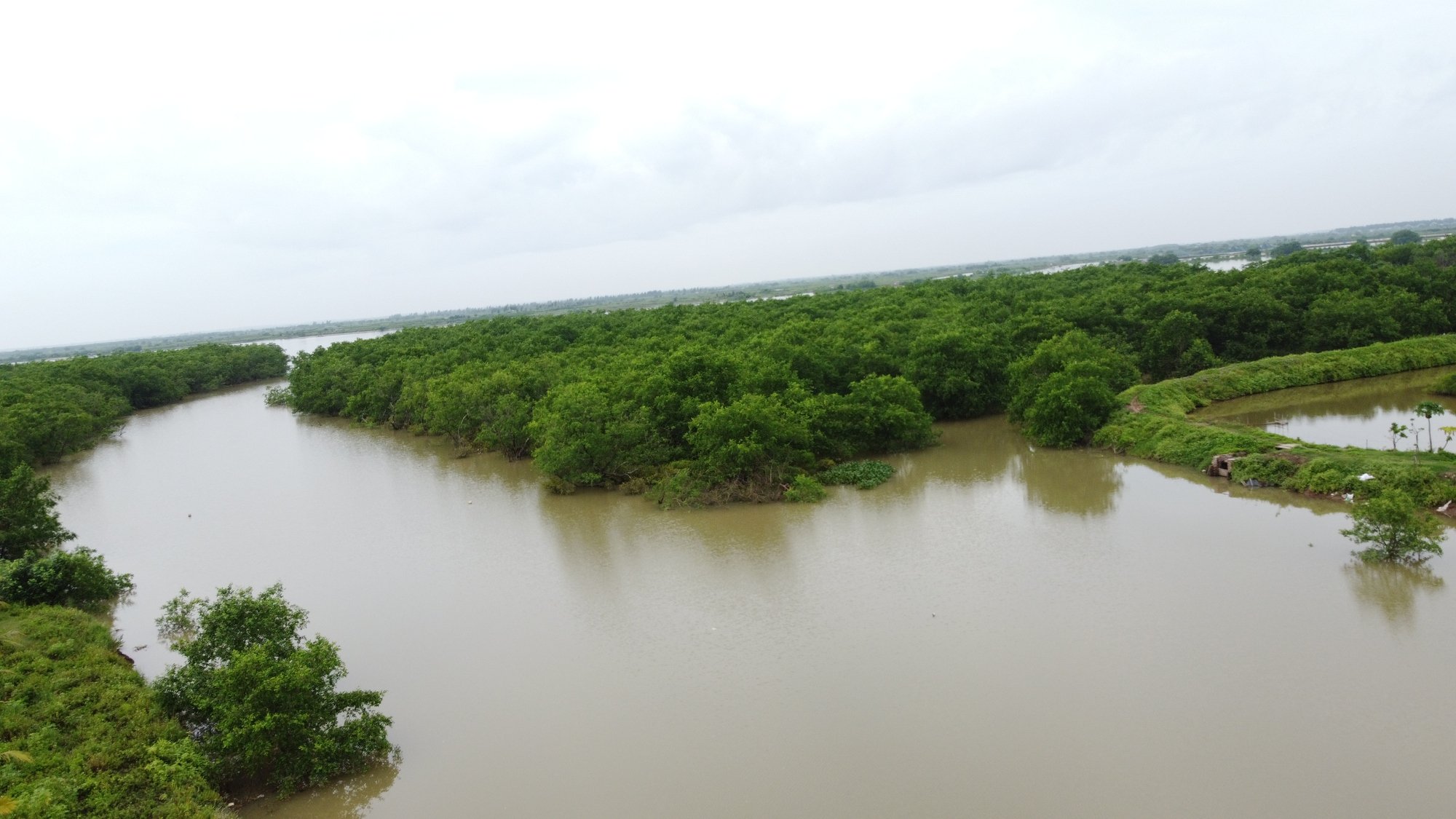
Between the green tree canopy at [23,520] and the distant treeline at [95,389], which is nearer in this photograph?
the green tree canopy at [23,520]

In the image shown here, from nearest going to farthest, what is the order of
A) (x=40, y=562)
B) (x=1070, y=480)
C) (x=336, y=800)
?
(x=336, y=800) → (x=40, y=562) → (x=1070, y=480)

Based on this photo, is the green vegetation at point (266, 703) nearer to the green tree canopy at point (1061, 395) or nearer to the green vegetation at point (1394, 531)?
the green vegetation at point (1394, 531)

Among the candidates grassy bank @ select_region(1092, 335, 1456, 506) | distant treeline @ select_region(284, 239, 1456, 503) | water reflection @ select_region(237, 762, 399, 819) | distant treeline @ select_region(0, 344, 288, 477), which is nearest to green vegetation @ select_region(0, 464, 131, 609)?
distant treeline @ select_region(0, 344, 288, 477)

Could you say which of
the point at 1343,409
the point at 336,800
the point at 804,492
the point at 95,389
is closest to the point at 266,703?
the point at 336,800

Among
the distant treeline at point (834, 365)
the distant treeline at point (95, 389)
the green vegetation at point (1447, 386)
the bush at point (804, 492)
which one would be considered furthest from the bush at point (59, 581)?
the green vegetation at point (1447, 386)

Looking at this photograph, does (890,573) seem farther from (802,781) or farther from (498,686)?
(498,686)

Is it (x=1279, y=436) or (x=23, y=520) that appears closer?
(x=23, y=520)

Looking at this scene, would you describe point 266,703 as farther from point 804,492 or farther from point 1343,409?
point 1343,409
